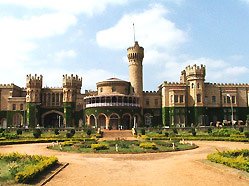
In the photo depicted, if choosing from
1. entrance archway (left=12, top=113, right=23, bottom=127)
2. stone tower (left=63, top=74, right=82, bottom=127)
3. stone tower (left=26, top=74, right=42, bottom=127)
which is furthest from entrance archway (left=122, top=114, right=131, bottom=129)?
entrance archway (left=12, top=113, right=23, bottom=127)

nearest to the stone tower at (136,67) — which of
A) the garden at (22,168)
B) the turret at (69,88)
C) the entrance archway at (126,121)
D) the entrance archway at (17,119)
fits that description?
the entrance archway at (126,121)

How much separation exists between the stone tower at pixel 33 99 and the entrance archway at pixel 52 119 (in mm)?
2538

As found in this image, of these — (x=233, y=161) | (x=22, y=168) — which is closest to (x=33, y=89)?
(x=22, y=168)

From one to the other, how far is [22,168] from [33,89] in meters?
60.9

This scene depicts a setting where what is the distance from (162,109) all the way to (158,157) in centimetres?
5028

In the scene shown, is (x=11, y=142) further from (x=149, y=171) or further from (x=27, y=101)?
(x=27, y=101)

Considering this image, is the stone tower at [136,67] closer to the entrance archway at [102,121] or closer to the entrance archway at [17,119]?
the entrance archway at [102,121]

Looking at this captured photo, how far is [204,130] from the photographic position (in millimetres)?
56219

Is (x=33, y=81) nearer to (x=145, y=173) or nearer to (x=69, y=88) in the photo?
(x=69, y=88)

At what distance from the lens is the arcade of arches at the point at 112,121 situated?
6562cm

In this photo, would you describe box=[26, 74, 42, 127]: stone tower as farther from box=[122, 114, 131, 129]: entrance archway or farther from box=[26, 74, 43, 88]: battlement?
box=[122, 114, 131, 129]: entrance archway

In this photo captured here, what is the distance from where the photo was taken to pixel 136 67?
7412cm

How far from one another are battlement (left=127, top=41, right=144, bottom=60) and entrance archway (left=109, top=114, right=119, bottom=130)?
1689 cm

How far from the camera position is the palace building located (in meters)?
71.3
